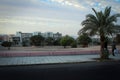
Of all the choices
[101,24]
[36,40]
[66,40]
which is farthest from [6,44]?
[101,24]

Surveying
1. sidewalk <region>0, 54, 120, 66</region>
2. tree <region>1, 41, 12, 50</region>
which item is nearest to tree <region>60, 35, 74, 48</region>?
tree <region>1, 41, 12, 50</region>

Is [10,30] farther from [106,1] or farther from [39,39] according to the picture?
[106,1]

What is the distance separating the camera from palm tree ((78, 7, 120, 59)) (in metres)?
18.4

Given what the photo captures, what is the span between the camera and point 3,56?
2123 centimetres

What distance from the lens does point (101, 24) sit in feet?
61.4

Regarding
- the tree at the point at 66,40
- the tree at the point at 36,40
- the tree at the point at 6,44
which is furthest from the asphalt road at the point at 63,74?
the tree at the point at 36,40

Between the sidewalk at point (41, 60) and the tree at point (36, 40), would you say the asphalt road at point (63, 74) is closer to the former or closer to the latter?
the sidewalk at point (41, 60)

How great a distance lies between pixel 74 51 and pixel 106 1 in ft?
22.6

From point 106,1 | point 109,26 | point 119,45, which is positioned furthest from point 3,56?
point 119,45

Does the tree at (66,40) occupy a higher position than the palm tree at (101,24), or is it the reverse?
the palm tree at (101,24)

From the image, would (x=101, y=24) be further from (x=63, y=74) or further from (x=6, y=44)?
(x=6, y=44)

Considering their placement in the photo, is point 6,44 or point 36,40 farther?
point 36,40

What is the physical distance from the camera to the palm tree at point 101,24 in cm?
1838

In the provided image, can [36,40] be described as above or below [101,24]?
below
